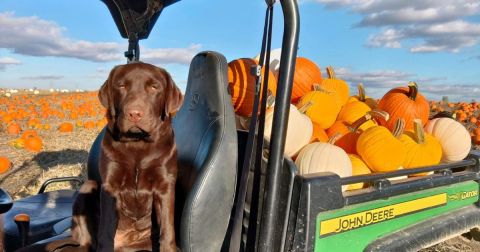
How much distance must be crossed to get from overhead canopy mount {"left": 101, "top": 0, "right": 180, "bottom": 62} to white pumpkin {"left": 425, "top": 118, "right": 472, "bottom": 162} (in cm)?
241

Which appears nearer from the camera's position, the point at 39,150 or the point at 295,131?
the point at 295,131

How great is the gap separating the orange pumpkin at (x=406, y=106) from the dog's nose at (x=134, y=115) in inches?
84.1

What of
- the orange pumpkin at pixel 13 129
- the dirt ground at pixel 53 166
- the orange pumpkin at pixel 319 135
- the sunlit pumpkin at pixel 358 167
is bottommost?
the dirt ground at pixel 53 166

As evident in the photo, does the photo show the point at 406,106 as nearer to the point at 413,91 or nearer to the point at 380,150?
the point at 413,91

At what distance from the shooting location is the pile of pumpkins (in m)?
2.57

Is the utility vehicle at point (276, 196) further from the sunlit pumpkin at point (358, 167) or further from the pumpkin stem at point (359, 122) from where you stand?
the pumpkin stem at point (359, 122)

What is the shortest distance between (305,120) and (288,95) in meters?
0.90

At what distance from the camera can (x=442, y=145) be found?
3.36 meters

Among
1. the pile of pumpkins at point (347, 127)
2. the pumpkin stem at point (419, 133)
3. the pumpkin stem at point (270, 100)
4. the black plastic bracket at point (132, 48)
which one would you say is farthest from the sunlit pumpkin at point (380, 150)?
the black plastic bracket at point (132, 48)

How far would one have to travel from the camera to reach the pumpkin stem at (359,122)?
3053 millimetres

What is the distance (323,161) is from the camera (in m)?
2.38

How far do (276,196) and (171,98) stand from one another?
3.35ft

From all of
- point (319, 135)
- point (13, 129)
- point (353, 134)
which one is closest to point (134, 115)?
point (319, 135)

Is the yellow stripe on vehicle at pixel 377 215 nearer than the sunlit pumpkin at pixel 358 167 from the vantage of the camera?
Yes
